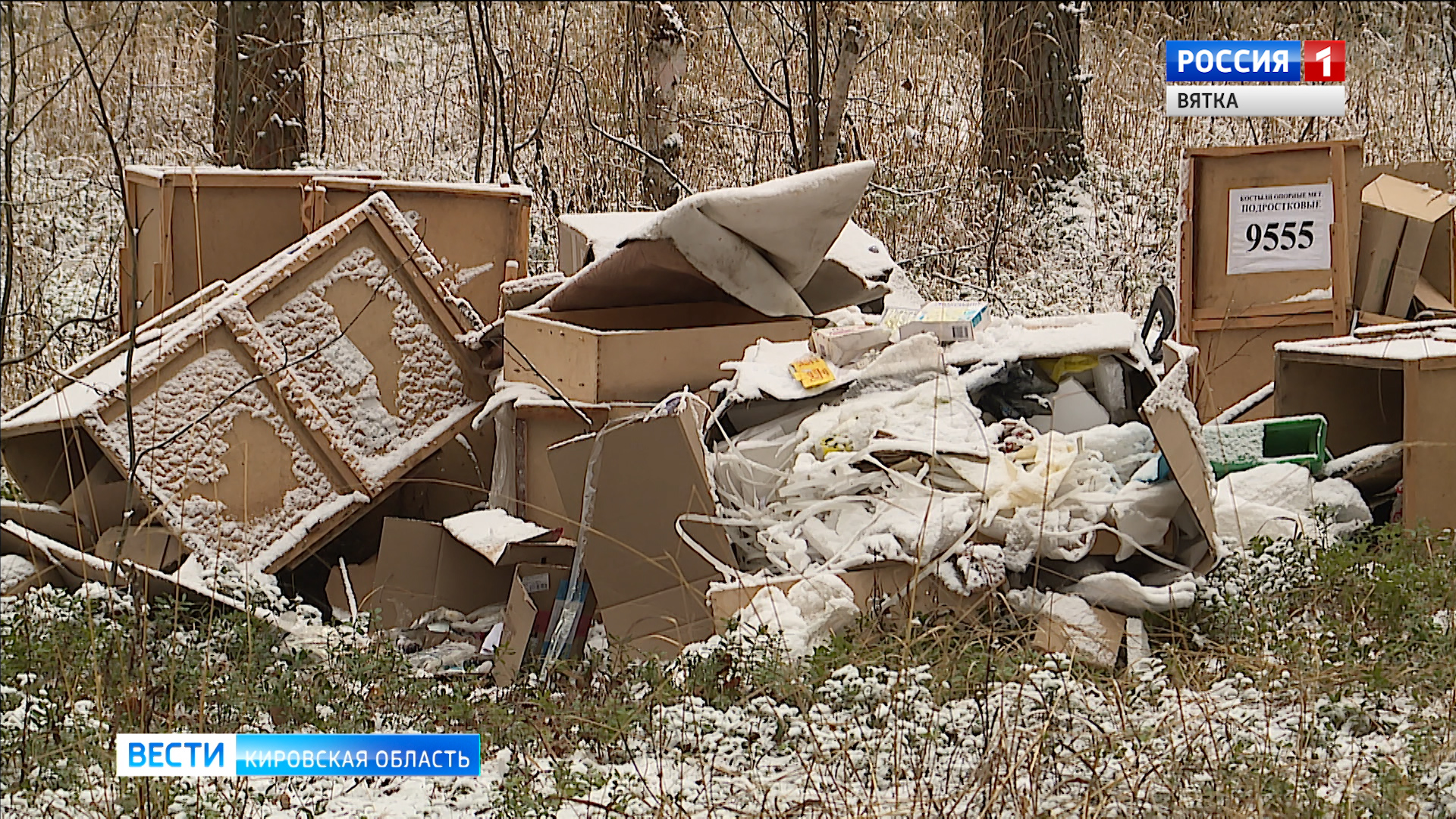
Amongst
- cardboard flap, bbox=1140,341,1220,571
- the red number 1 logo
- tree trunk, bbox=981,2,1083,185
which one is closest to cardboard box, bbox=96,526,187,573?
cardboard flap, bbox=1140,341,1220,571

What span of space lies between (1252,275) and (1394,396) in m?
0.72

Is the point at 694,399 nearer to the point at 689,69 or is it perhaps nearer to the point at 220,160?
the point at 220,160

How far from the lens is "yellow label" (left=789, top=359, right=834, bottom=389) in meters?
3.42

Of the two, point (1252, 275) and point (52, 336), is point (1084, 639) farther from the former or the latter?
point (52, 336)

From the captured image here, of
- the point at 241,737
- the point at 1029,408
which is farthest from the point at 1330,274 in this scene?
the point at 241,737

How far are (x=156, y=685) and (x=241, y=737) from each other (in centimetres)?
41

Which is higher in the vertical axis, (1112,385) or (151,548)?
(1112,385)

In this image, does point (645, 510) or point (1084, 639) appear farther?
point (645, 510)

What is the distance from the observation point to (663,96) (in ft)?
21.6

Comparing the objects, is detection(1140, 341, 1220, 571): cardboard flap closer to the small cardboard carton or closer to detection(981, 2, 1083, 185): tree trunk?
the small cardboard carton

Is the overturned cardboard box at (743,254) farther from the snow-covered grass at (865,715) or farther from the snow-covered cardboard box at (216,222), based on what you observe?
the snow-covered grass at (865,715)

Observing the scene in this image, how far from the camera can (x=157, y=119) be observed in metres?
9.23

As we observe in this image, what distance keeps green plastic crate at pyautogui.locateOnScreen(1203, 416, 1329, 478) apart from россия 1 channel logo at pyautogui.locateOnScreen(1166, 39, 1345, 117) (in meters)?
4.78

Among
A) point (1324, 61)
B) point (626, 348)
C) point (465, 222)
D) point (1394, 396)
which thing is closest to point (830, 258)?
point (626, 348)
